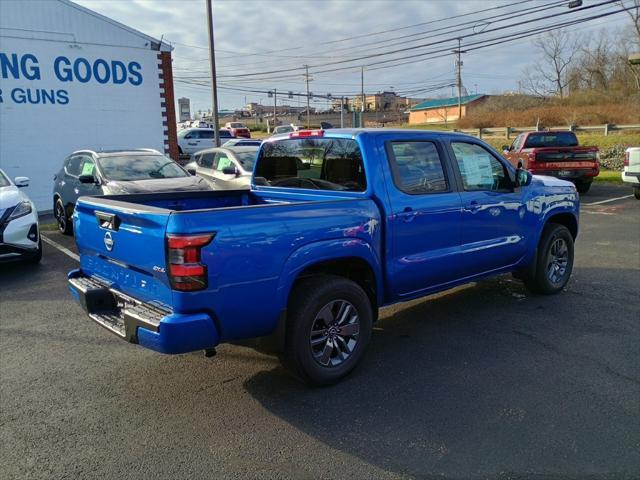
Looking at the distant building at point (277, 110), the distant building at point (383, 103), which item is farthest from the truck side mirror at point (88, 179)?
the distant building at point (277, 110)

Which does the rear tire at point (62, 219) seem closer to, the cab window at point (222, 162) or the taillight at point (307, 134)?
the cab window at point (222, 162)

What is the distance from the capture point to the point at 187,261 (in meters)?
3.23

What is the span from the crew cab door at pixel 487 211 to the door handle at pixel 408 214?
0.69 meters

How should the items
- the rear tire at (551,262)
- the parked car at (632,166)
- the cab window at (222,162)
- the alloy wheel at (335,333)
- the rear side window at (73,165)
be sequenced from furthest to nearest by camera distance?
the parked car at (632,166) → the cab window at (222,162) → the rear side window at (73,165) → the rear tire at (551,262) → the alloy wheel at (335,333)

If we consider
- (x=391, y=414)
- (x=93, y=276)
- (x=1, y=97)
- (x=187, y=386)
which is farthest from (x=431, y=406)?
(x=1, y=97)

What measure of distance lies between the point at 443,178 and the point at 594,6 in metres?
18.6

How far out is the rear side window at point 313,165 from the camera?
4578 mm

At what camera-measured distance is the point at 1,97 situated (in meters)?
15.0

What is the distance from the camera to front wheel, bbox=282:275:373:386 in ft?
12.3

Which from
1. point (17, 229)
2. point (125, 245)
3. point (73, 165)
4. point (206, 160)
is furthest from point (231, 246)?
point (206, 160)

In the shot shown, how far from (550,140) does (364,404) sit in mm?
14852

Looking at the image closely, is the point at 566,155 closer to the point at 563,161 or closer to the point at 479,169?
the point at 563,161

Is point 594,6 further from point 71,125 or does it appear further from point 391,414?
point 391,414

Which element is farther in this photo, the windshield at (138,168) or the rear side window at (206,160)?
the rear side window at (206,160)
